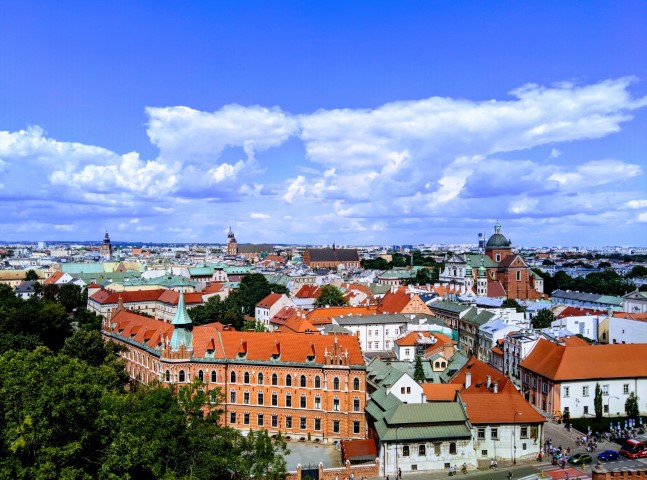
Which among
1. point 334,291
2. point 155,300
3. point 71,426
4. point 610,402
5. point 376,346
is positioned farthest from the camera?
point 155,300

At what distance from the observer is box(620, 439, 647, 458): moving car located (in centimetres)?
5638

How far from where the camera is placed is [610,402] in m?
70.4

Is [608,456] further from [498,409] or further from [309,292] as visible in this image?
[309,292]

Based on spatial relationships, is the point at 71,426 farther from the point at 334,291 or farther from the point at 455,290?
the point at 455,290

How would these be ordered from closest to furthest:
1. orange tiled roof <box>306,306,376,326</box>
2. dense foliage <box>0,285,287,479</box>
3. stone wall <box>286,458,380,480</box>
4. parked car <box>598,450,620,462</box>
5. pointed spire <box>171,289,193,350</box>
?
dense foliage <box>0,285,287,479</box>
stone wall <box>286,458,380,480</box>
parked car <box>598,450,620,462</box>
pointed spire <box>171,289,193,350</box>
orange tiled roof <box>306,306,376,326</box>

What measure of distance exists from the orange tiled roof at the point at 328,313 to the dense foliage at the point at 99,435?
64951 mm

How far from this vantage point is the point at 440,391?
65.2 meters

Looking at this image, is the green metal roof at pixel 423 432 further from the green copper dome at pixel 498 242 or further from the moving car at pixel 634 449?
the green copper dome at pixel 498 242

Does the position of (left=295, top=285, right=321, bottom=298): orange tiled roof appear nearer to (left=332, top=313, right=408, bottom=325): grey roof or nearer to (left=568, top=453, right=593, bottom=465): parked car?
(left=332, top=313, right=408, bottom=325): grey roof

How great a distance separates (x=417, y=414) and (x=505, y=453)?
32.3 ft

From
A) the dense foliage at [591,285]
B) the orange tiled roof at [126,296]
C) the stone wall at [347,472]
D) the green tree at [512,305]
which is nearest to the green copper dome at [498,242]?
the dense foliage at [591,285]

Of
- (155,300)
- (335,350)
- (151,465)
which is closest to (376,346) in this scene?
(335,350)

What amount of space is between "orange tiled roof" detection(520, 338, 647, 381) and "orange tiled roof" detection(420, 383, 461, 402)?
1328 cm

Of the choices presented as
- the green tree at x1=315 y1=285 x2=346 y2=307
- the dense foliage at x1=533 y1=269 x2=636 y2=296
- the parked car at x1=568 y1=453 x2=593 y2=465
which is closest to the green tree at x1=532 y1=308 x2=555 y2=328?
the green tree at x1=315 y1=285 x2=346 y2=307
